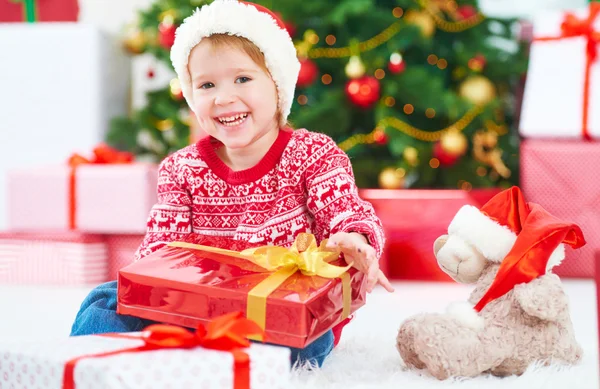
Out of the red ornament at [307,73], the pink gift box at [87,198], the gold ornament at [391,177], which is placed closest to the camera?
the pink gift box at [87,198]

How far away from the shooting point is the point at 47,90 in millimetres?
2543

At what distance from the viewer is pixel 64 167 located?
2199mm

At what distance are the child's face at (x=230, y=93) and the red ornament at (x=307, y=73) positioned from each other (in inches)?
44.1

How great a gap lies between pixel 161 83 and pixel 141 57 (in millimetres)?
138

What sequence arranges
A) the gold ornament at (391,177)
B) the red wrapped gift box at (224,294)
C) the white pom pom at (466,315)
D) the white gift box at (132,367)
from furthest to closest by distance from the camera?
1. the gold ornament at (391,177)
2. the white pom pom at (466,315)
3. the red wrapped gift box at (224,294)
4. the white gift box at (132,367)

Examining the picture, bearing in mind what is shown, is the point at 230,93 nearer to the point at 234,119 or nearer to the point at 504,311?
the point at 234,119

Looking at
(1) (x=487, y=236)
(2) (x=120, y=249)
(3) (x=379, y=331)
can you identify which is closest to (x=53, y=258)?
(2) (x=120, y=249)

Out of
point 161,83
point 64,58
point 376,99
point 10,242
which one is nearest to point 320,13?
point 376,99

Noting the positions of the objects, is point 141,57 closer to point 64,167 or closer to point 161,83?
point 161,83

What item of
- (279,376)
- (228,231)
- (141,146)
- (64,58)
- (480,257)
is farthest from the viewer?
(141,146)

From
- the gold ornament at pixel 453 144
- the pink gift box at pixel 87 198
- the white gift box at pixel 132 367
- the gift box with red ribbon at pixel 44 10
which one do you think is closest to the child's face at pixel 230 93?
the white gift box at pixel 132 367

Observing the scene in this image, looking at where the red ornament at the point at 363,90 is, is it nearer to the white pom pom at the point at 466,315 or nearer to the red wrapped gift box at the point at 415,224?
the red wrapped gift box at the point at 415,224

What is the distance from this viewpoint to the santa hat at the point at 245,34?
1.16m

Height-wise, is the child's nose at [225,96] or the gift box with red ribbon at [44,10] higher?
the gift box with red ribbon at [44,10]
